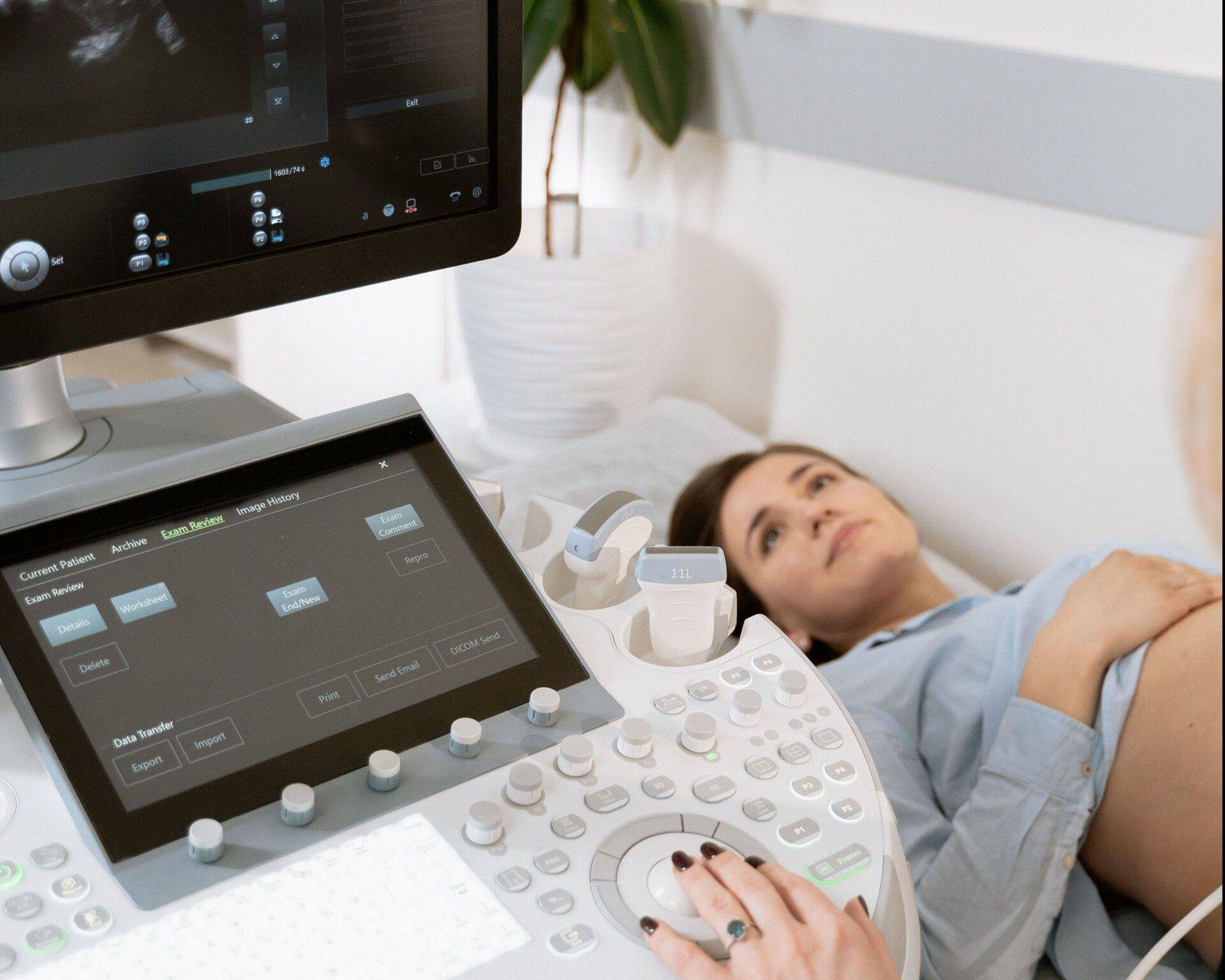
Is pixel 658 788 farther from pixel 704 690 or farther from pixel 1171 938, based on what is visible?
pixel 1171 938

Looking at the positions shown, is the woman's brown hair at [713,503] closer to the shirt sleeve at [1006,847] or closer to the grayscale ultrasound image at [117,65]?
the shirt sleeve at [1006,847]

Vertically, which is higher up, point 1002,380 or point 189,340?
point 1002,380

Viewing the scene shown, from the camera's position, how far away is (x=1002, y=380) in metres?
1.70

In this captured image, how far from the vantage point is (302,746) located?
67cm

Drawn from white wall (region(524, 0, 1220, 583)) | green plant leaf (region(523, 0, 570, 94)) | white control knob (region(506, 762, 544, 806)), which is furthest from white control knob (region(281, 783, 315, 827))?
green plant leaf (region(523, 0, 570, 94))

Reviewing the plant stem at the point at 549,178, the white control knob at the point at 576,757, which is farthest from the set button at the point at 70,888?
the plant stem at the point at 549,178

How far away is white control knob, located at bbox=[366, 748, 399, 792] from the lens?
67cm

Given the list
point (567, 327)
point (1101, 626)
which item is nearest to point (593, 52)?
point (567, 327)

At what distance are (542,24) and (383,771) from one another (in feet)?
4.32

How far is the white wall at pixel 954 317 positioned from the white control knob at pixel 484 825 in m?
1.12

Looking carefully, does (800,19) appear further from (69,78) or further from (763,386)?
(69,78)

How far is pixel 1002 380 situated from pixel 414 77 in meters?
1.15

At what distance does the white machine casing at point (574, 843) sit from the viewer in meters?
0.59

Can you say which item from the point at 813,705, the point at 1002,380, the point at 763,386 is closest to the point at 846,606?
the point at 1002,380
